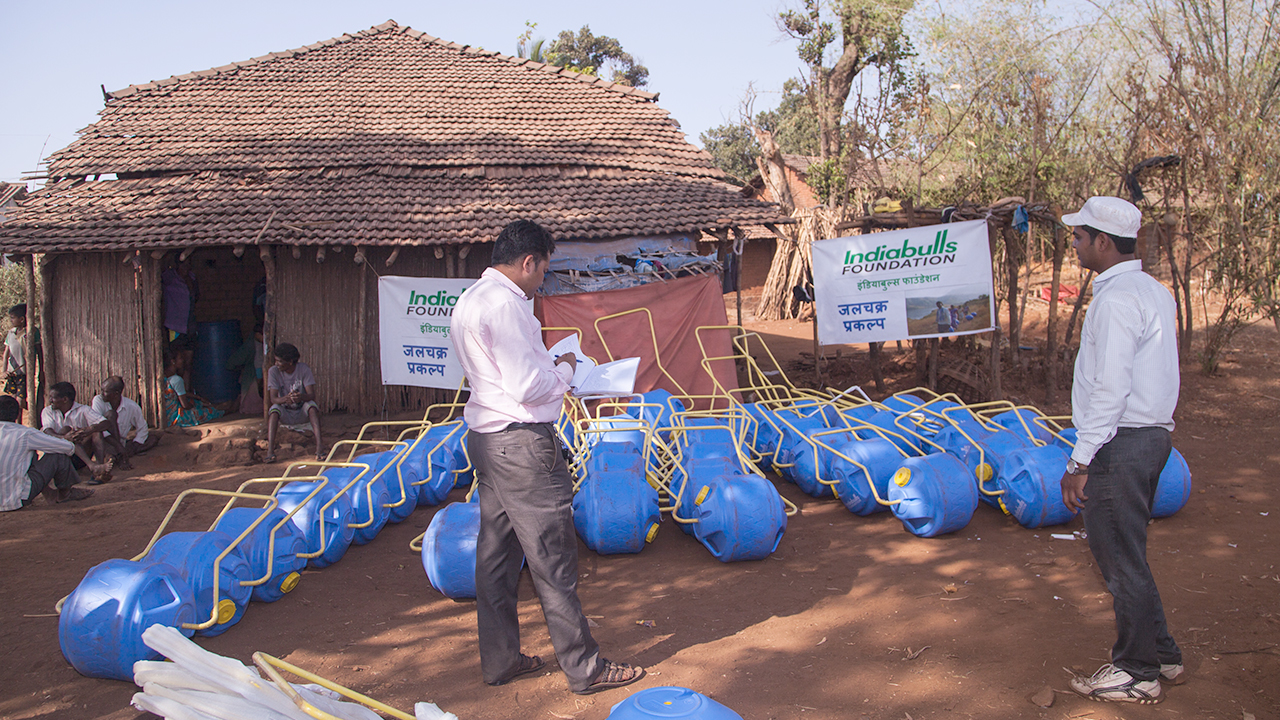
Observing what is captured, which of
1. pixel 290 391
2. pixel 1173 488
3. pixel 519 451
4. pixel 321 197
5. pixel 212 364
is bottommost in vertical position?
pixel 1173 488

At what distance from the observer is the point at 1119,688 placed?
312 cm

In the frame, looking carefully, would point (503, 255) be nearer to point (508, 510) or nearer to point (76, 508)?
point (508, 510)

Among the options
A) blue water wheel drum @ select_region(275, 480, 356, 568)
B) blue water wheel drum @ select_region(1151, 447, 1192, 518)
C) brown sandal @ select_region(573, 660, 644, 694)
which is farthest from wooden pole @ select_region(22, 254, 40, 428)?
blue water wheel drum @ select_region(1151, 447, 1192, 518)

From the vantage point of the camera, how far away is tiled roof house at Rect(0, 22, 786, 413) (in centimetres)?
941

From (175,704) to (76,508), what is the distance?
617 cm

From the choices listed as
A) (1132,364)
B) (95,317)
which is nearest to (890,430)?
(1132,364)

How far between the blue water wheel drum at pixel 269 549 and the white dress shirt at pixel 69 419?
4.62 meters

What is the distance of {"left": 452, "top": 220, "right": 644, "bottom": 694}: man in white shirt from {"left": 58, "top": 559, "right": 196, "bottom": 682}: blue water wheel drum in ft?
5.04

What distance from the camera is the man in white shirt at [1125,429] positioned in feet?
9.74

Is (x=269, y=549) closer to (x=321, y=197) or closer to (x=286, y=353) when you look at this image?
(x=286, y=353)

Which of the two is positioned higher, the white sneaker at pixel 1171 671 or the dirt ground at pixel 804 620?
the white sneaker at pixel 1171 671

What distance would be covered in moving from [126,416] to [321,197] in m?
3.44

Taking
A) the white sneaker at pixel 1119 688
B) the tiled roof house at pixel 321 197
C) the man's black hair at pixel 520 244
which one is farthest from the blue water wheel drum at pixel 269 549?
the tiled roof house at pixel 321 197

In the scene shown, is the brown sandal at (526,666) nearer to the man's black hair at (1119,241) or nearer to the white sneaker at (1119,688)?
the white sneaker at (1119,688)
